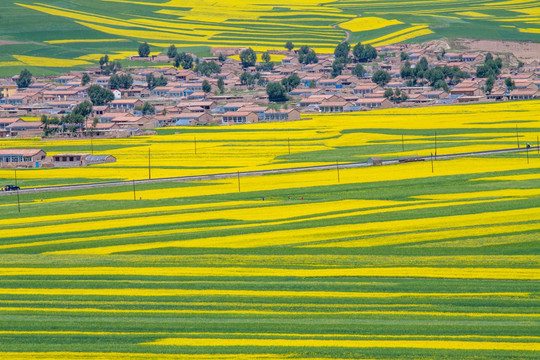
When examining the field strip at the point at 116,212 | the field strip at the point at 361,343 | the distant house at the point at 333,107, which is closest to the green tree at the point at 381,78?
the distant house at the point at 333,107

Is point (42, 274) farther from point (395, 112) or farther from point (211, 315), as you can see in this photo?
point (395, 112)

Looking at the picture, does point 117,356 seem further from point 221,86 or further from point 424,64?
point 424,64

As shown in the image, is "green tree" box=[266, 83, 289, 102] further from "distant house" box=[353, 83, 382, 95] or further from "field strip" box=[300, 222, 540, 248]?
"field strip" box=[300, 222, 540, 248]

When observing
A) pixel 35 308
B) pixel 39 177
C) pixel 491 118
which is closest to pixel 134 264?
pixel 35 308

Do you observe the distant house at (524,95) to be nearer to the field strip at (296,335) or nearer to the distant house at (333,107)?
the distant house at (333,107)

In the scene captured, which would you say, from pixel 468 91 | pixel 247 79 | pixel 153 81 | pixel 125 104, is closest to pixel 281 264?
pixel 468 91

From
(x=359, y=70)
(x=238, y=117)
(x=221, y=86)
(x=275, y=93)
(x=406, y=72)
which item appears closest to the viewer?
(x=238, y=117)
